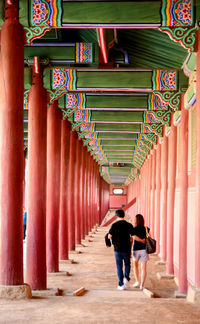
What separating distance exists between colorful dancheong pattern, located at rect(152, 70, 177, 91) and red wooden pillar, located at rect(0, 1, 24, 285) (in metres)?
3.81

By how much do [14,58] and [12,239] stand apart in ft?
8.39

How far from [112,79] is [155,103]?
2.45 metres

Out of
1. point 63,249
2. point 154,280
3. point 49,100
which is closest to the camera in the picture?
point 49,100

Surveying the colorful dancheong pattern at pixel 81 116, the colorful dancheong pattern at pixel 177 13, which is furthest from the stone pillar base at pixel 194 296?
the colorful dancheong pattern at pixel 81 116

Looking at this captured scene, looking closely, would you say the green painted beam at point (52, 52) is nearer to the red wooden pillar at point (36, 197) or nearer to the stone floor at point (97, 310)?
the red wooden pillar at point (36, 197)

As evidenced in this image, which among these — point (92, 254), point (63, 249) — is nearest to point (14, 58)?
point (63, 249)

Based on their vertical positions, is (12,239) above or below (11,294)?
above

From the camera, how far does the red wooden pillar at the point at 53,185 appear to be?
10.2 m

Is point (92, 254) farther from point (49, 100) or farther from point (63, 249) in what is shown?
point (49, 100)

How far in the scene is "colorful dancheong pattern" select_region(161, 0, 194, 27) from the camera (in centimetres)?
604

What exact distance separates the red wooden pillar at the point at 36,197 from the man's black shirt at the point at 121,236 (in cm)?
141

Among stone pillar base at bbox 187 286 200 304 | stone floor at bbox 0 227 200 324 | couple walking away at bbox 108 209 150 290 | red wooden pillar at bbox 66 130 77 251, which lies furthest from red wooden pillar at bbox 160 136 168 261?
stone pillar base at bbox 187 286 200 304

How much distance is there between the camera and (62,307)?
17.9 ft

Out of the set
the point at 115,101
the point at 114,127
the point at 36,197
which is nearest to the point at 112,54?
the point at 115,101
